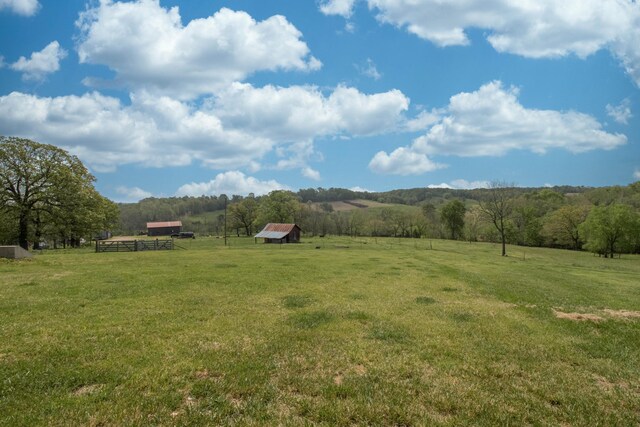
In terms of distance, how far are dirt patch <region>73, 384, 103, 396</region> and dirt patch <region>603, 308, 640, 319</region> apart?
20086 mm

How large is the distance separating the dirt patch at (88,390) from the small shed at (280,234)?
91483 millimetres

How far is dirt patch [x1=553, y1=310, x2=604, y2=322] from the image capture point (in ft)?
51.6

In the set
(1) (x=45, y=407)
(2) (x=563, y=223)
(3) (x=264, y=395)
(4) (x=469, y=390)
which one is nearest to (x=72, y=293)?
(1) (x=45, y=407)

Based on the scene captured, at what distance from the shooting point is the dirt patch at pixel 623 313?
1647 centimetres

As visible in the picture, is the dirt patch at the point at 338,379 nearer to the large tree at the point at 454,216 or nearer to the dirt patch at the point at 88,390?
the dirt patch at the point at 88,390

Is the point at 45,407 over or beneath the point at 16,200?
beneath

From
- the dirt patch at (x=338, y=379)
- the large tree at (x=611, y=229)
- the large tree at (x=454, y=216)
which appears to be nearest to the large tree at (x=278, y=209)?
the large tree at (x=454, y=216)

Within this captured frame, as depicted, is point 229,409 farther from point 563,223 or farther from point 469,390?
point 563,223

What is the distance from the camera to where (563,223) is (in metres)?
105

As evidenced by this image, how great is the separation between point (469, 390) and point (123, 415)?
7.38m

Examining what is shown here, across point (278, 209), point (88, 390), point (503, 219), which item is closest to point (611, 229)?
point (503, 219)

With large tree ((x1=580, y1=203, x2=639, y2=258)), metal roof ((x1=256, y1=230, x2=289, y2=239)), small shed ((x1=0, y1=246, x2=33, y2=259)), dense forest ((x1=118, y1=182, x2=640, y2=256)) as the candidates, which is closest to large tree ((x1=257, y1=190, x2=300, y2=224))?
dense forest ((x1=118, y1=182, x2=640, y2=256))

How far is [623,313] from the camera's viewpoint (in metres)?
17.3

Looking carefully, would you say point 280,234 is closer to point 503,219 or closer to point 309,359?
point 503,219
